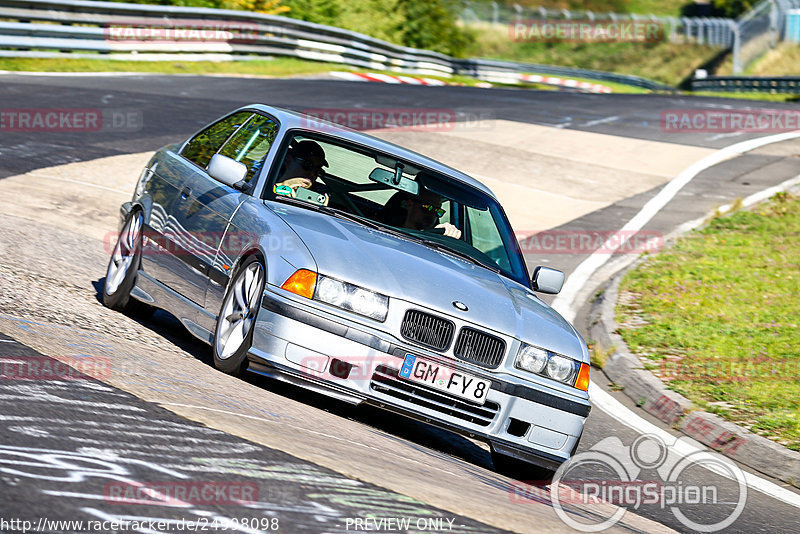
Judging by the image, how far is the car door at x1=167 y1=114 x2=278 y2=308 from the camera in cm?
634

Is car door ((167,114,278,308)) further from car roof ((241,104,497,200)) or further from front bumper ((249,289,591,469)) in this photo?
front bumper ((249,289,591,469))

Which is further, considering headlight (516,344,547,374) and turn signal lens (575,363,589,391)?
turn signal lens (575,363,589,391)

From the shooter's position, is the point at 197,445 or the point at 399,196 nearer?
the point at 197,445

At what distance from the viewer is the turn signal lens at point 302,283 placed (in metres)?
5.52

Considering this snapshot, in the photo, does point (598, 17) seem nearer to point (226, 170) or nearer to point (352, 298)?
point (226, 170)

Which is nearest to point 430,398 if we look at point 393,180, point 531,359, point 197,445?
point 531,359

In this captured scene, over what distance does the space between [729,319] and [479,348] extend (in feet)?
17.6

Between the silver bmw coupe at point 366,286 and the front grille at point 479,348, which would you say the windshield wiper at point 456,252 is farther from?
the front grille at point 479,348

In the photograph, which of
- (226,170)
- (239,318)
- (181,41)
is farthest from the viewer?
(181,41)

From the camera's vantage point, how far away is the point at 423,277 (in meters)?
5.79

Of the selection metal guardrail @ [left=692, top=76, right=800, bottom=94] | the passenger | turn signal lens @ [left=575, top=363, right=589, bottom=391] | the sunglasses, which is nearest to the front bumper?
turn signal lens @ [left=575, top=363, right=589, bottom=391]

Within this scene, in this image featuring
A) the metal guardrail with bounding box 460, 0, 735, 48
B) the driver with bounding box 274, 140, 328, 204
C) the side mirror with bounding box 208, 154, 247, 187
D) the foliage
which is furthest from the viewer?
the metal guardrail with bounding box 460, 0, 735, 48

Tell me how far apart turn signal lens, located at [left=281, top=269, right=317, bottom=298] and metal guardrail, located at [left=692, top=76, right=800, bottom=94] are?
3652 centimetres

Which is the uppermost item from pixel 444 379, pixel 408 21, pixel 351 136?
pixel 408 21
